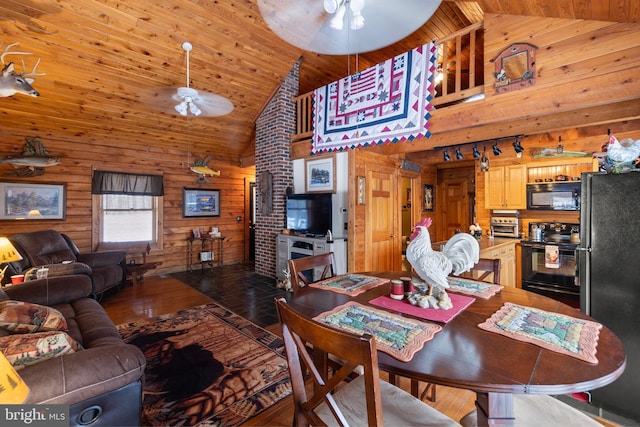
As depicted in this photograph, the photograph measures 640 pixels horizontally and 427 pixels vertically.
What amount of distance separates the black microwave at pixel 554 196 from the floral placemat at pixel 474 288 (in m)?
3.65

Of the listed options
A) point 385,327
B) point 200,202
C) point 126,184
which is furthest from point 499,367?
point 200,202

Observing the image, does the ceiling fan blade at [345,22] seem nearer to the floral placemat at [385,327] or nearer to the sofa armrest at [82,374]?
the floral placemat at [385,327]

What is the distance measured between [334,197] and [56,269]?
3.61m

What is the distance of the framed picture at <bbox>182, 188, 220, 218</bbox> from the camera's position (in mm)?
6137

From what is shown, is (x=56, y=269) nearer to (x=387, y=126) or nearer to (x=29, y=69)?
(x=29, y=69)

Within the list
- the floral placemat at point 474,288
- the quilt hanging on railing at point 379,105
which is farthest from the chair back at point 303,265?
the quilt hanging on railing at point 379,105

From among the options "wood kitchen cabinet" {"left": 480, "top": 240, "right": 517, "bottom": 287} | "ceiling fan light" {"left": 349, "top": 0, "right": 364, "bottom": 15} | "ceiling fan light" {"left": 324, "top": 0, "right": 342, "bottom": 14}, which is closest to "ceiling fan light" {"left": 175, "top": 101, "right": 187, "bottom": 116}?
"ceiling fan light" {"left": 324, "top": 0, "right": 342, "bottom": 14}

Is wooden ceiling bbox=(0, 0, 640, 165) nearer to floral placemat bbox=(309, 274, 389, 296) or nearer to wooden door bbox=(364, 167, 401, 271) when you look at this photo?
wooden door bbox=(364, 167, 401, 271)

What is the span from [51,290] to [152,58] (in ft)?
10.3

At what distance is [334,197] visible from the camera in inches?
177

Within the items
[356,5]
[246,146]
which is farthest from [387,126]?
[246,146]

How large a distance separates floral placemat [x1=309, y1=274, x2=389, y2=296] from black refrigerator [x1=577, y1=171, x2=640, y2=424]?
4.55 feet

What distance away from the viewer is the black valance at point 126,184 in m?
5.10

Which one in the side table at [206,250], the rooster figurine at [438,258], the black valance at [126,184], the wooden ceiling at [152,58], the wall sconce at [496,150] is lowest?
the side table at [206,250]
